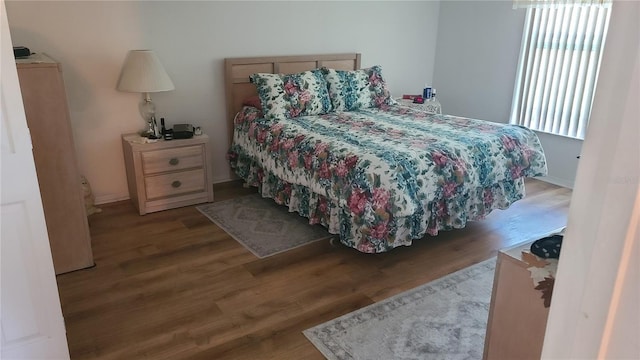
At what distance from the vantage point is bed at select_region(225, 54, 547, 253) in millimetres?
2721

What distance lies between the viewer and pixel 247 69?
4.07 metres

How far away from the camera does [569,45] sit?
4.10m

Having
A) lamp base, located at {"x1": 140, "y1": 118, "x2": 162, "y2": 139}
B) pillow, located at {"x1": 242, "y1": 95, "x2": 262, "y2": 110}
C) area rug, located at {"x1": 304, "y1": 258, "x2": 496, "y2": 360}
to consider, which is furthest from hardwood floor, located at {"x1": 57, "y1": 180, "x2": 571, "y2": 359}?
pillow, located at {"x1": 242, "y1": 95, "x2": 262, "y2": 110}

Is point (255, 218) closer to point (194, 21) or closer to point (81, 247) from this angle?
point (81, 247)

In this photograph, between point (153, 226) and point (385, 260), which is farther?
point (153, 226)

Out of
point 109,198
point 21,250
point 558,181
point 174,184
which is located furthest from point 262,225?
point 558,181

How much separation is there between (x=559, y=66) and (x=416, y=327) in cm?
306

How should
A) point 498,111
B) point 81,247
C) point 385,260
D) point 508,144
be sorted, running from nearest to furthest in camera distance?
point 81,247, point 385,260, point 508,144, point 498,111

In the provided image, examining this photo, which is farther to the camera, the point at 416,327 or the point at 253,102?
the point at 253,102

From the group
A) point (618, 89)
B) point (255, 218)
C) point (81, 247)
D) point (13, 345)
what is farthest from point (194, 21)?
point (618, 89)

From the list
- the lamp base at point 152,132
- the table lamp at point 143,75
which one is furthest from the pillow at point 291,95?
the lamp base at point 152,132

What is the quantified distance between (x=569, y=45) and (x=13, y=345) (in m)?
4.42

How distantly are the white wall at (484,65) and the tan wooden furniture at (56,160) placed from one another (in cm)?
390

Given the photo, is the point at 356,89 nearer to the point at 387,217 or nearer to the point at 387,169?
the point at 387,169
